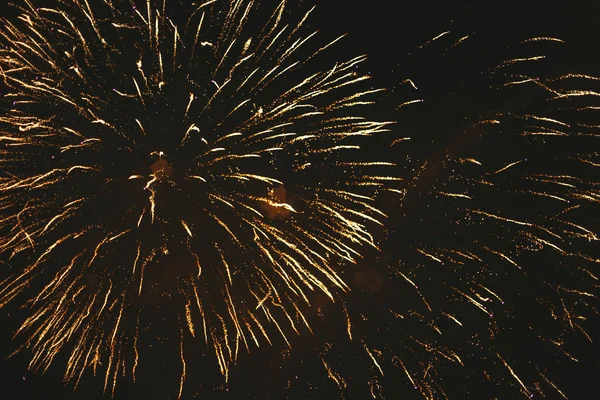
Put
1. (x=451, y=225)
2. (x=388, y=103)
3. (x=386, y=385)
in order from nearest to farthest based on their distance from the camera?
(x=388, y=103) < (x=451, y=225) < (x=386, y=385)

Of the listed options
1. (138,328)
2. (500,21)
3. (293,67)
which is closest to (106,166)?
(138,328)

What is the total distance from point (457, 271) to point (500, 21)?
6.09 ft

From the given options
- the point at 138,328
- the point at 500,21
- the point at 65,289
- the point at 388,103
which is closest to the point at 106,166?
the point at 65,289

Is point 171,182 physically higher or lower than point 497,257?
higher

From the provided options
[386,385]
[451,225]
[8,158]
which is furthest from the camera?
[386,385]

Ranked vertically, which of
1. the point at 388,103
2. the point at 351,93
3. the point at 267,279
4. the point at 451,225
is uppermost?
the point at 351,93

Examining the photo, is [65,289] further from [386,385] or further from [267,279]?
[386,385]

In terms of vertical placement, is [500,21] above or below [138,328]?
above

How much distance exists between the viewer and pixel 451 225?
10.2 feet

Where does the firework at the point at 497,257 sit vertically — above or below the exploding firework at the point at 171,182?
below

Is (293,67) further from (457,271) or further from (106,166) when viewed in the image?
(457,271)

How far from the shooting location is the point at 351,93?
110 inches

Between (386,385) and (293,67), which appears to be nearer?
(293,67)

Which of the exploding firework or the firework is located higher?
the exploding firework
